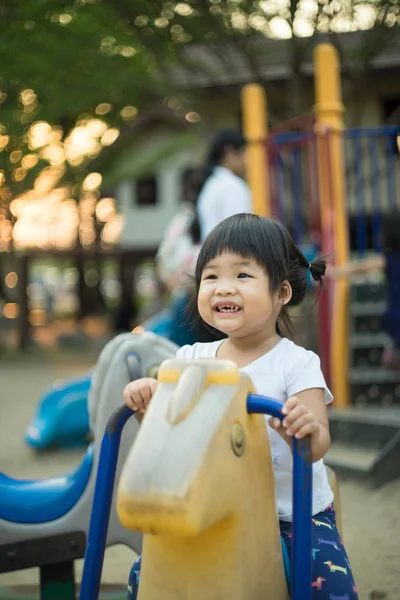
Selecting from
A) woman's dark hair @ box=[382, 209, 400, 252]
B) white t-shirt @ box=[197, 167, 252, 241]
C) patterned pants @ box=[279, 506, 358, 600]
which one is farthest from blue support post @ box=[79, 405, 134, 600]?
woman's dark hair @ box=[382, 209, 400, 252]

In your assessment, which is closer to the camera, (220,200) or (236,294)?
(236,294)

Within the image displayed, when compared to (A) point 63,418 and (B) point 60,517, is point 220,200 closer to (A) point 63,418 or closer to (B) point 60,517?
(B) point 60,517

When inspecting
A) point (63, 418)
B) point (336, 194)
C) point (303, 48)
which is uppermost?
point (303, 48)

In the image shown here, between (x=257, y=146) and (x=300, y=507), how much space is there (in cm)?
473

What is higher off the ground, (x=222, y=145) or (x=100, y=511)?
(x=222, y=145)

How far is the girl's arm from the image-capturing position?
4.67 feet

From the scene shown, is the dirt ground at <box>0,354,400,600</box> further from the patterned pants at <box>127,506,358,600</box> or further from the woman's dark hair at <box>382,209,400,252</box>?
the woman's dark hair at <box>382,209,400,252</box>

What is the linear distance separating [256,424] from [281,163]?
4.65m

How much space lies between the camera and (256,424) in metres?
1.49

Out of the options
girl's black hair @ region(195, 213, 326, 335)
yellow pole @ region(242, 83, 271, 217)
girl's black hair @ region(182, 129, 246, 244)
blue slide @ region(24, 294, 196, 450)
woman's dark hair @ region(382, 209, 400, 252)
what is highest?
yellow pole @ region(242, 83, 271, 217)

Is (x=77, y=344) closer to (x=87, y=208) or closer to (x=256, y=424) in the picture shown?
(x=87, y=208)

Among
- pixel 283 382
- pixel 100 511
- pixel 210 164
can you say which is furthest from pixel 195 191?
pixel 100 511

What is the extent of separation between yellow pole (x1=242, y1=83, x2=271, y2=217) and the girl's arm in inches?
171

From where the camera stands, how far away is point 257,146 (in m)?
5.91
